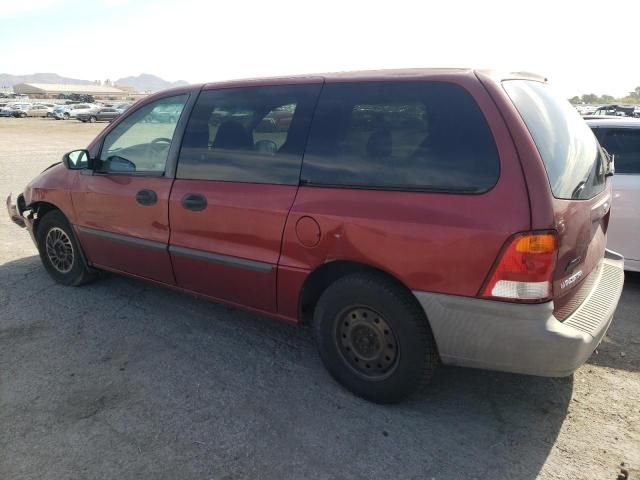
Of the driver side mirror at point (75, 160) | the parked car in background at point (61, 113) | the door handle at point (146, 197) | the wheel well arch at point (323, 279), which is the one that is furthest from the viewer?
the parked car in background at point (61, 113)

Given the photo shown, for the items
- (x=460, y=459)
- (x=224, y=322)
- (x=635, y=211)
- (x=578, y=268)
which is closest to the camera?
(x=460, y=459)

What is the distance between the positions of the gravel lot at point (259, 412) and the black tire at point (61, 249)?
645mm

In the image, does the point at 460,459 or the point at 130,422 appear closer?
the point at 460,459

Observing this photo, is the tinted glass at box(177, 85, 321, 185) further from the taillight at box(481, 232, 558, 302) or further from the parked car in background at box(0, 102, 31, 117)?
the parked car in background at box(0, 102, 31, 117)

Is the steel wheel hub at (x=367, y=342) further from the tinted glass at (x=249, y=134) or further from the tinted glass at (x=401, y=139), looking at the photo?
the tinted glass at (x=249, y=134)

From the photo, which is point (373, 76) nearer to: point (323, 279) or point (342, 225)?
point (342, 225)

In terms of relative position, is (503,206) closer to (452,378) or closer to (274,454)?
(452,378)

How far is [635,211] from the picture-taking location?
14.8ft

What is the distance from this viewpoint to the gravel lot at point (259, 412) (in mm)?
2459

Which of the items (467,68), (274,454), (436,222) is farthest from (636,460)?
(467,68)

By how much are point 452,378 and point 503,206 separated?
138 cm

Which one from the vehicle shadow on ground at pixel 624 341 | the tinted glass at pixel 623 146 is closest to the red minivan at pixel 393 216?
the vehicle shadow on ground at pixel 624 341

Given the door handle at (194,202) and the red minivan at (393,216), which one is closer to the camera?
the red minivan at (393,216)

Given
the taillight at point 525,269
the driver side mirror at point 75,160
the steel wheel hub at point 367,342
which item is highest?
the driver side mirror at point 75,160
